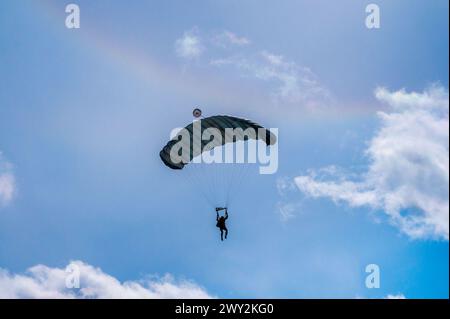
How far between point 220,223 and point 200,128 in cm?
602

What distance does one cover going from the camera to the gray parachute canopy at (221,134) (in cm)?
2920

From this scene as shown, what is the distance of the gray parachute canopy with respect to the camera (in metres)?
29.2

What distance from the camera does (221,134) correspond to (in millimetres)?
29781

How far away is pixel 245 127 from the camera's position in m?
29.3
